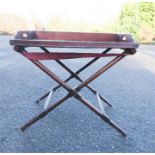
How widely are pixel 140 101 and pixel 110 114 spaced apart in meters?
0.72

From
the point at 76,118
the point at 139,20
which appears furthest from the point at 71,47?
the point at 139,20

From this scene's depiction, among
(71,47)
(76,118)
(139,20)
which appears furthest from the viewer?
(139,20)

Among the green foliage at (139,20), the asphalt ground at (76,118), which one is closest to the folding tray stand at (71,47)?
the asphalt ground at (76,118)

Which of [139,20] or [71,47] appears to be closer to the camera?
[71,47]

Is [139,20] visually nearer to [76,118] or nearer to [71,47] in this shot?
[76,118]

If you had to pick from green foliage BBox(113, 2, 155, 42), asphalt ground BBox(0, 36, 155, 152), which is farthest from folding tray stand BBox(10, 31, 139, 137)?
green foliage BBox(113, 2, 155, 42)

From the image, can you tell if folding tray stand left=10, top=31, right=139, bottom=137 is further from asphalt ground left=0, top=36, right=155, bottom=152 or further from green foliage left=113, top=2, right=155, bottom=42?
green foliage left=113, top=2, right=155, bottom=42

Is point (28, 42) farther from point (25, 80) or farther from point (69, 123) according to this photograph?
point (25, 80)

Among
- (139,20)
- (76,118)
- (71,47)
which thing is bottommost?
(139,20)

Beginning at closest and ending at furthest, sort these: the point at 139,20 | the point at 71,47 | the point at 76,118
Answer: the point at 71,47
the point at 76,118
the point at 139,20

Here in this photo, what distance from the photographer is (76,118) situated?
323 cm

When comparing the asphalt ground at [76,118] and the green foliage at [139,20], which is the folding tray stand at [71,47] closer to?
the asphalt ground at [76,118]

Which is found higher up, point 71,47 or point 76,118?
point 71,47

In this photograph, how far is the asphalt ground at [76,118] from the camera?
2.62 m
